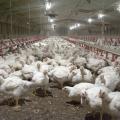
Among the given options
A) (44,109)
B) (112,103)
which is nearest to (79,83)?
(44,109)

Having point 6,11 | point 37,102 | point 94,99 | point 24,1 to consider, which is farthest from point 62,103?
point 6,11

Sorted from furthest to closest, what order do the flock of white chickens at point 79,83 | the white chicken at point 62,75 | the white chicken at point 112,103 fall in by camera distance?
the white chicken at point 62,75 < the flock of white chickens at point 79,83 < the white chicken at point 112,103

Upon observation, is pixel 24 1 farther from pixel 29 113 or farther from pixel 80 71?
pixel 29 113

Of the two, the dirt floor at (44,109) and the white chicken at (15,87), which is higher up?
the white chicken at (15,87)

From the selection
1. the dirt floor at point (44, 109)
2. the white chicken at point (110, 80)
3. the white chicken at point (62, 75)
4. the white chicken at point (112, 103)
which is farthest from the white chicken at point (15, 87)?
the white chicken at point (112, 103)

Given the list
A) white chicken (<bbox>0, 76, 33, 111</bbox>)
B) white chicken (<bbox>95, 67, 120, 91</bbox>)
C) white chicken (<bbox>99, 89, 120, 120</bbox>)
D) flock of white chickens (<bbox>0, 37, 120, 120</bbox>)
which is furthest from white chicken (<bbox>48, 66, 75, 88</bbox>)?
white chicken (<bbox>99, 89, 120, 120</bbox>)

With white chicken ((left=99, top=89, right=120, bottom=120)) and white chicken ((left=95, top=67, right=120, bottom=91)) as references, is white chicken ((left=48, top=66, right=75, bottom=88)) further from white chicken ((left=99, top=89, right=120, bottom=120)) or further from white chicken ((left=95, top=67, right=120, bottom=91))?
white chicken ((left=99, top=89, right=120, bottom=120))

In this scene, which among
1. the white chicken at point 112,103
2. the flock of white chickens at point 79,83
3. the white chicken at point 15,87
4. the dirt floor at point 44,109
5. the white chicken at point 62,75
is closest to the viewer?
the white chicken at point 112,103

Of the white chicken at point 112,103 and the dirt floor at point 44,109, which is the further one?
the dirt floor at point 44,109

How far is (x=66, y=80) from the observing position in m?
6.74

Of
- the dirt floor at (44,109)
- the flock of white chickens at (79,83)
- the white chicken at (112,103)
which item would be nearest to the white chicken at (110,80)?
the flock of white chickens at (79,83)

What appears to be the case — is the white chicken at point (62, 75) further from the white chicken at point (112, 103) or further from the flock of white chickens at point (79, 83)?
the white chicken at point (112, 103)

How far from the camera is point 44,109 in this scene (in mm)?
5379

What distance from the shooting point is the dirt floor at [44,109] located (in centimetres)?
494
